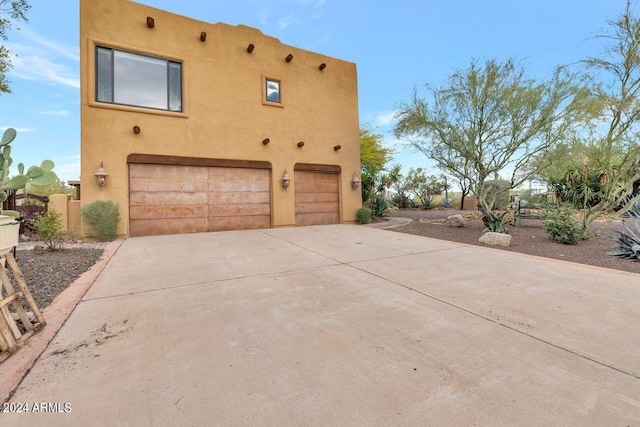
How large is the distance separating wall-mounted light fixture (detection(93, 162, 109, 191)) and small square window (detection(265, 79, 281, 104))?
19.1ft

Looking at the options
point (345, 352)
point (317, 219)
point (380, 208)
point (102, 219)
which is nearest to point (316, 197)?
point (317, 219)

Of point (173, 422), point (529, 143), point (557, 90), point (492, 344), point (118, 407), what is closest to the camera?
point (173, 422)

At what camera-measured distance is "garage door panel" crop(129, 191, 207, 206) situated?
8.67 m

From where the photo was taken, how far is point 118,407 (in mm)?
1614

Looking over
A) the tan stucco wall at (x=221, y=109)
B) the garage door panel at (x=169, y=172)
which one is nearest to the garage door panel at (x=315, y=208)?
the tan stucco wall at (x=221, y=109)

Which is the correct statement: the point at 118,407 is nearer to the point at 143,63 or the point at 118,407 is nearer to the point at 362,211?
the point at 143,63

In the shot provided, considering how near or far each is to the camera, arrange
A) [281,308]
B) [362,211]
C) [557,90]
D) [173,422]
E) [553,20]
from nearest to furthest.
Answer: [173,422], [281,308], [557,90], [553,20], [362,211]

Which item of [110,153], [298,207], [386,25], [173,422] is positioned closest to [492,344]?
[173,422]

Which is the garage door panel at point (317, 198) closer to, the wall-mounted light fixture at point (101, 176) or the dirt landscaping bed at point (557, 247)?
the dirt landscaping bed at point (557, 247)

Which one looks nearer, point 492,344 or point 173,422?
point 173,422

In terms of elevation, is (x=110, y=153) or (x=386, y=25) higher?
(x=386, y=25)

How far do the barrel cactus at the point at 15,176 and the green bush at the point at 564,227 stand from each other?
9.93m

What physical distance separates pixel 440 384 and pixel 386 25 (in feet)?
43.8

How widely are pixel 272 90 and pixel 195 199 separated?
5.06m
